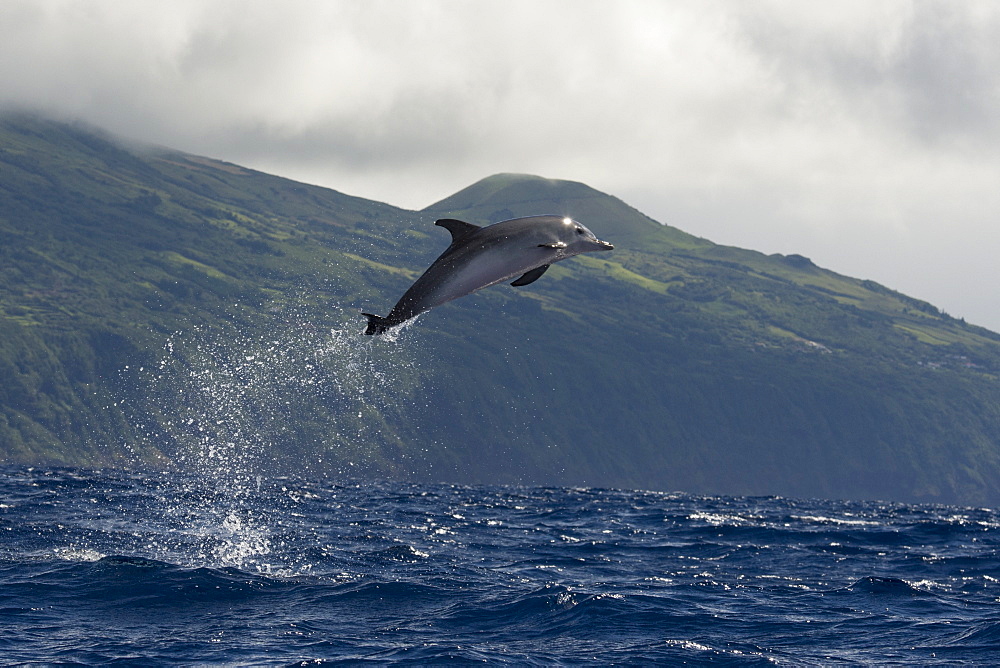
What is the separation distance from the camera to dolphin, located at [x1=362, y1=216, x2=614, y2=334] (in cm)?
1117

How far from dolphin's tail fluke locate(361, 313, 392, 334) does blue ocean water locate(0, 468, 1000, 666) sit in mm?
9901

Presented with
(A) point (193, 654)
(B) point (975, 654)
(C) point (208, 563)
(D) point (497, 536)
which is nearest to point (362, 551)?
(C) point (208, 563)

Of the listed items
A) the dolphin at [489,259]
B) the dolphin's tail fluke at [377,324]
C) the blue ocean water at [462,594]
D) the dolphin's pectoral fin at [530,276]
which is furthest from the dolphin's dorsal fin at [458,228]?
the blue ocean water at [462,594]

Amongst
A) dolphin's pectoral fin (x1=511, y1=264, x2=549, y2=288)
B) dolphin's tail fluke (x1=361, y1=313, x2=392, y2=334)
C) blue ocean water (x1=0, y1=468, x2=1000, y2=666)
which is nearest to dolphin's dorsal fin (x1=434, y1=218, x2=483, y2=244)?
dolphin's pectoral fin (x1=511, y1=264, x2=549, y2=288)

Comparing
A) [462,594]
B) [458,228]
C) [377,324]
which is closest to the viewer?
[377,324]

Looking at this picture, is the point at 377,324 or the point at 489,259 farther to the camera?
the point at 489,259

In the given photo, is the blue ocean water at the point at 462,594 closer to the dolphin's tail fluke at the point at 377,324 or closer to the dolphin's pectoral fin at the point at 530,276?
the dolphin's pectoral fin at the point at 530,276

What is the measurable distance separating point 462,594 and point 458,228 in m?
15.6

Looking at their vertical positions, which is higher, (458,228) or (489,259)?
(458,228)

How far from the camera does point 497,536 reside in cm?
4078

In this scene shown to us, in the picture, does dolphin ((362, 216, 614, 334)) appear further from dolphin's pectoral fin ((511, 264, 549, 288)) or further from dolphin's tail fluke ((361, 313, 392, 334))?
dolphin's pectoral fin ((511, 264, 549, 288))

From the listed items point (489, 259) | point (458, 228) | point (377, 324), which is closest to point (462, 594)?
point (458, 228)

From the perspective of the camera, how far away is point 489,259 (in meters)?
11.4

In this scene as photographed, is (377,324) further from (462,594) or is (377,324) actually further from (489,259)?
(462,594)
